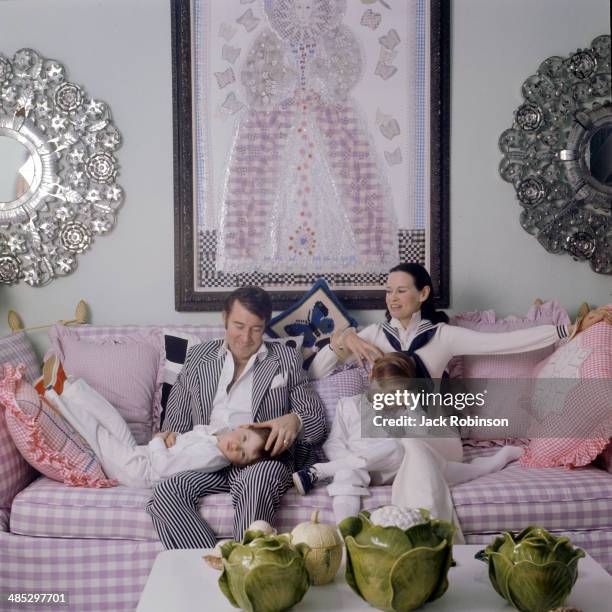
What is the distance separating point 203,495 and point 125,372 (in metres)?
0.68

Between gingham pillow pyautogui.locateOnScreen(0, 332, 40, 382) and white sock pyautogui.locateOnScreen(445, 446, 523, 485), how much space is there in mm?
1509

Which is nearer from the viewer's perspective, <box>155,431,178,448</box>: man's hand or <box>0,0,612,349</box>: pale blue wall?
<box>155,431,178,448</box>: man's hand

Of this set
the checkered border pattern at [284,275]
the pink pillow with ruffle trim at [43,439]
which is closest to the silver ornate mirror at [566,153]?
the checkered border pattern at [284,275]

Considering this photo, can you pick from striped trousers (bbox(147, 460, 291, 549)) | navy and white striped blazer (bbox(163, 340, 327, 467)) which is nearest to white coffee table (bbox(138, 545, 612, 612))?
striped trousers (bbox(147, 460, 291, 549))

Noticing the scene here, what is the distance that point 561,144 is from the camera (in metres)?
3.22

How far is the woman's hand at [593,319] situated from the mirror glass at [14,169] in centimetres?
220

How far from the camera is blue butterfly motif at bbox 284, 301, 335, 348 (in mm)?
3039

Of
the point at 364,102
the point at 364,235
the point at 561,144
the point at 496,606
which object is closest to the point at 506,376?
the point at 364,235

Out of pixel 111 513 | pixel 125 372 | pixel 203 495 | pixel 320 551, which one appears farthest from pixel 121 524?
pixel 320 551

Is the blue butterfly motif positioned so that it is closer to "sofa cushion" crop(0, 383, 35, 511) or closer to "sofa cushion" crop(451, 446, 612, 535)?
"sofa cushion" crop(451, 446, 612, 535)

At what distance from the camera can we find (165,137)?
3.17 m

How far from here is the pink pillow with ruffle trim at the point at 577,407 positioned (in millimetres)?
2490

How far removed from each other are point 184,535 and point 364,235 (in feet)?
4.87

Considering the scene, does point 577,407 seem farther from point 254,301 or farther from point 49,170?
point 49,170
